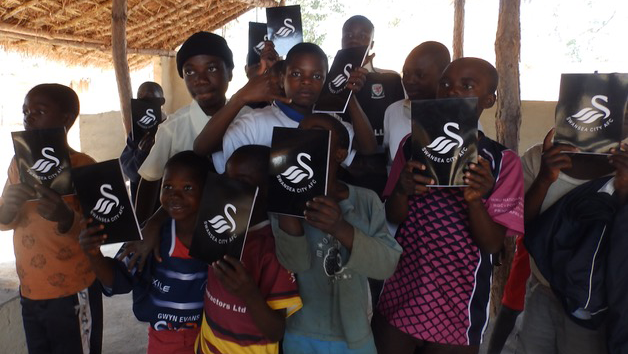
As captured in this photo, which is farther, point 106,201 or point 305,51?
point 305,51

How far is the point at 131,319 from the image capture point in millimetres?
3119

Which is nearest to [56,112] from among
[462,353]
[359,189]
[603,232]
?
[359,189]

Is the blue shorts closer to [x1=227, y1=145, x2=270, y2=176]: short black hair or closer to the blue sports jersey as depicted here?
the blue sports jersey

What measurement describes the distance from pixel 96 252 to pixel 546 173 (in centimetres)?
141

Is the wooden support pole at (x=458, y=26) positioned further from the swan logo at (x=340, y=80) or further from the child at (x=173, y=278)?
the child at (x=173, y=278)

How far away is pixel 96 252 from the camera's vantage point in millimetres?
1400

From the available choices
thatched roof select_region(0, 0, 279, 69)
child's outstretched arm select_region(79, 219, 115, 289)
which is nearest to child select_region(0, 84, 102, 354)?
child's outstretched arm select_region(79, 219, 115, 289)

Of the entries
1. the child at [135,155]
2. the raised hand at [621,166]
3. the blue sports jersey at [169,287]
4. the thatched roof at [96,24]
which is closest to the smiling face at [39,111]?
the child at [135,155]

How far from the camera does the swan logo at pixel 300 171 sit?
1166 millimetres

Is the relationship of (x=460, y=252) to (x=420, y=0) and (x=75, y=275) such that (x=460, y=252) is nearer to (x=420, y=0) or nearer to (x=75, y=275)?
(x=75, y=275)

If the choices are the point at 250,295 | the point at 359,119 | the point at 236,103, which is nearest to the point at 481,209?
the point at 359,119

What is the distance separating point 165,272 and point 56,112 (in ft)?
2.69

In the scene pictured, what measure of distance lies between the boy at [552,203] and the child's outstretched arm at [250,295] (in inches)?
35.1

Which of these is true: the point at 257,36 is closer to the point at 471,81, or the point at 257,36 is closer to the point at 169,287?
the point at 471,81
